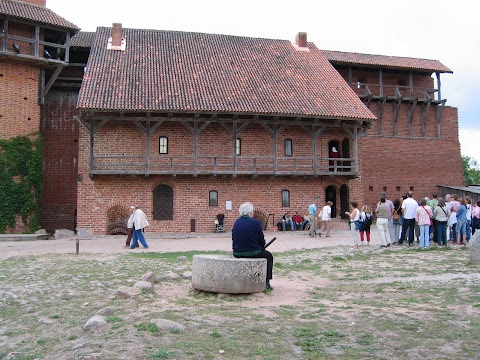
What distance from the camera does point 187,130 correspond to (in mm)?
24062

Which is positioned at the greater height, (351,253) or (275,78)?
(275,78)

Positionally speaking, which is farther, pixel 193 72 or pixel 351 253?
pixel 193 72

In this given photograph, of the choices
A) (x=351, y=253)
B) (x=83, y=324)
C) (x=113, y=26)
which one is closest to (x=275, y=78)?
(x=113, y=26)

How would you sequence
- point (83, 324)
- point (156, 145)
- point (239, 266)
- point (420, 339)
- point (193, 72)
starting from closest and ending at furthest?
point (420, 339), point (83, 324), point (239, 266), point (156, 145), point (193, 72)

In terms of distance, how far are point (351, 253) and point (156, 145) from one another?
1285 cm

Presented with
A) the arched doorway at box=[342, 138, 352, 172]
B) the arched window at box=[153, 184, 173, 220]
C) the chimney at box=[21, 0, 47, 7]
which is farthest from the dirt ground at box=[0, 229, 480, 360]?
the chimney at box=[21, 0, 47, 7]

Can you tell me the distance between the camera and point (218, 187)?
24203mm

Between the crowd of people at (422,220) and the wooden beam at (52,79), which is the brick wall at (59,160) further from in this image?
the crowd of people at (422,220)

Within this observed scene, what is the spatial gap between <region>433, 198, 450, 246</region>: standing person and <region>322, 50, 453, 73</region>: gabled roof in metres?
18.5

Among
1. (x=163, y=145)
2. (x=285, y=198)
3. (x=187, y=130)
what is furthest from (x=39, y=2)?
(x=285, y=198)

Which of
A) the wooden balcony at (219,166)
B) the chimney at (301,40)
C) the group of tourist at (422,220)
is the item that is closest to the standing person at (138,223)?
the wooden balcony at (219,166)

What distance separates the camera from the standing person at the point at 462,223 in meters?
15.1

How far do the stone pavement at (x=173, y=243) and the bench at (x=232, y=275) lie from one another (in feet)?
26.8

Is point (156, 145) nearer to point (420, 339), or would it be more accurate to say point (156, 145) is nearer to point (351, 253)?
point (351, 253)
